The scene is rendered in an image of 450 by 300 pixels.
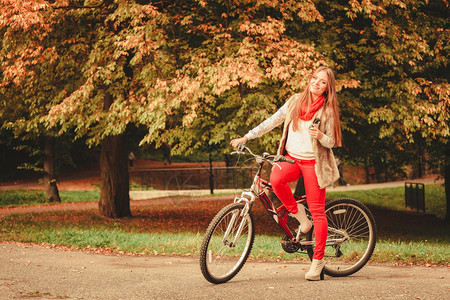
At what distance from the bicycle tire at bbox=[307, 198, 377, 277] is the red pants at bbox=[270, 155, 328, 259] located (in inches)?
12.4

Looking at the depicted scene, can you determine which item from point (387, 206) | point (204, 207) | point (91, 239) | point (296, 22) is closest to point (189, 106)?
point (91, 239)

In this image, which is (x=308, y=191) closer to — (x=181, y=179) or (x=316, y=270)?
(x=316, y=270)

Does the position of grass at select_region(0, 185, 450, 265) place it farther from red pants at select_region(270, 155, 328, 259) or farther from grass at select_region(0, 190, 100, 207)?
red pants at select_region(270, 155, 328, 259)

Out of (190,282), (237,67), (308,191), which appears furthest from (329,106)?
(237,67)

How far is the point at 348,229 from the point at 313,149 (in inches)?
44.8

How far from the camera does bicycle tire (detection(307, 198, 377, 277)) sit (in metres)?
4.97

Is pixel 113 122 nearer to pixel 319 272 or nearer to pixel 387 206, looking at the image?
pixel 319 272

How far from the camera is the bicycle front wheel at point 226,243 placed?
4316 millimetres

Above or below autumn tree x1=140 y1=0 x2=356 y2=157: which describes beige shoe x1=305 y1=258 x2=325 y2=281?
below

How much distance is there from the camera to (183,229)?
39.6 ft

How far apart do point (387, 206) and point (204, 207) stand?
8.33 metres

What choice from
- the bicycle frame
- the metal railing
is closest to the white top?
the bicycle frame

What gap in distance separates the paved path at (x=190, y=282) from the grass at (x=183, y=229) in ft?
3.79

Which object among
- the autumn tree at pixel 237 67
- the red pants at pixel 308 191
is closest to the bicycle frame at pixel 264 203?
the red pants at pixel 308 191
